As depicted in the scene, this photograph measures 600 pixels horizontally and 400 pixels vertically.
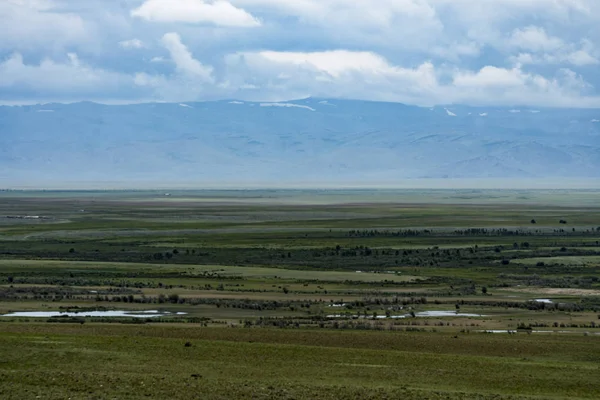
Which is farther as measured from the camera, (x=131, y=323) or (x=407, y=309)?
(x=407, y=309)

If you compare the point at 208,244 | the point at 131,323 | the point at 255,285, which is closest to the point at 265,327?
the point at 131,323

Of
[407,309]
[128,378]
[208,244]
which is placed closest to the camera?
[128,378]

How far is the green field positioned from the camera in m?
23.9

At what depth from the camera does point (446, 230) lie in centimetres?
10406

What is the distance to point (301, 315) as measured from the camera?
1603 inches

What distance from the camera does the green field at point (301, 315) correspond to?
23.9 metres

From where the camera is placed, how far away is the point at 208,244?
284 ft

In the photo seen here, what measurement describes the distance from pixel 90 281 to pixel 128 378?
3292cm

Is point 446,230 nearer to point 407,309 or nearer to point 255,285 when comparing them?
point 255,285

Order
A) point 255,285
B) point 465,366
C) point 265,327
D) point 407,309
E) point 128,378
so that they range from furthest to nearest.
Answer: point 255,285, point 407,309, point 265,327, point 465,366, point 128,378

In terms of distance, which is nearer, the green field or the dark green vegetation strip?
the dark green vegetation strip

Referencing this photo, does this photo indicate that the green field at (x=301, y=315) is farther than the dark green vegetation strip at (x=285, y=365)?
Yes

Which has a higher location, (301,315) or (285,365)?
(285,365)

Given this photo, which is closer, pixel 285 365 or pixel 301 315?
pixel 285 365
